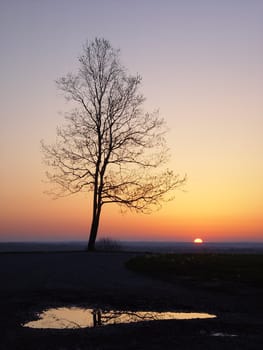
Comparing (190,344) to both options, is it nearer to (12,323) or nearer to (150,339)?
(150,339)

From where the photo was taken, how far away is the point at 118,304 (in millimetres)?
15055

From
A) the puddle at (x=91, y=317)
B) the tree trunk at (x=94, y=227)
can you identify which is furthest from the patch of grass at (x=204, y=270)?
the tree trunk at (x=94, y=227)

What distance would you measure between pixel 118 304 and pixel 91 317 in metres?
2.04

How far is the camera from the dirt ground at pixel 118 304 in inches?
403

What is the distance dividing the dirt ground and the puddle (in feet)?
1.32

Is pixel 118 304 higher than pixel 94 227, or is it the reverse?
pixel 94 227

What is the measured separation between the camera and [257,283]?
1967 cm

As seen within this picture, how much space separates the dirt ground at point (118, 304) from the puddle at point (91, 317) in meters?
0.40

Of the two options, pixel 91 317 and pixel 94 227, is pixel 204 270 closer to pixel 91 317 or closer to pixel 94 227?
pixel 91 317

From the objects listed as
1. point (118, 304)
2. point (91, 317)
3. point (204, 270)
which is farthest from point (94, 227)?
point (91, 317)

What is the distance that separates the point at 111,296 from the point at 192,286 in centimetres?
363

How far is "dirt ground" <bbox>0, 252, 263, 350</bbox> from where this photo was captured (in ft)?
33.6

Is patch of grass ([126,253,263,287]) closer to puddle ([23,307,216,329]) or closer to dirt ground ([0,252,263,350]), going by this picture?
dirt ground ([0,252,263,350])

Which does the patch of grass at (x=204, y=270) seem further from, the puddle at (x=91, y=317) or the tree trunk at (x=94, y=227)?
the tree trunk at (x=94, y=227)
